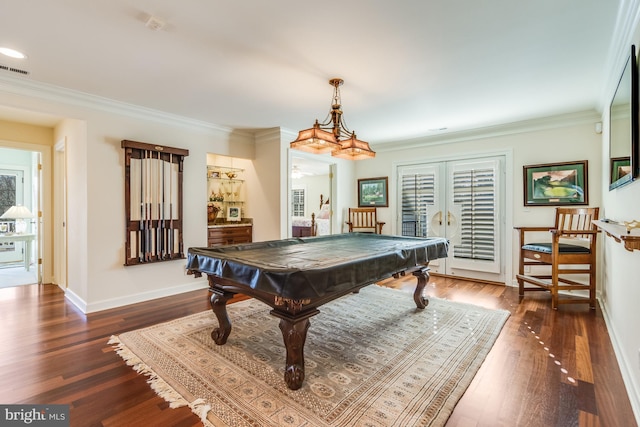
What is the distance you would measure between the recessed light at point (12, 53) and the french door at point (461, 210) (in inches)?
202

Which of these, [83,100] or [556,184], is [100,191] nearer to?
[83,100]

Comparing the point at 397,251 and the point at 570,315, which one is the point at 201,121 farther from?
the point at 570,315

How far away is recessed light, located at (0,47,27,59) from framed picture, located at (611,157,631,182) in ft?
14.9

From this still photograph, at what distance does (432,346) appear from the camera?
248cm

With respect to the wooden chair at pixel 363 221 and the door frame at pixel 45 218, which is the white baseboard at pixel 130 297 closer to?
the door frame at pixel 45 218

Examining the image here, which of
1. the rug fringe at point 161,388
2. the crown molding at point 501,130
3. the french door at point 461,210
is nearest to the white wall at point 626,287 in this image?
the crown molding at point 501,130

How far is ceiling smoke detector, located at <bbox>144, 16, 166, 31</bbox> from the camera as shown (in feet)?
6.41

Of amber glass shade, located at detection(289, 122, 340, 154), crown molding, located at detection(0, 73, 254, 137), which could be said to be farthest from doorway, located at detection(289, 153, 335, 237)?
amber glass shade, located at detection(289, 122, 340, 154)

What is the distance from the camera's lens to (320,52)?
7.86 ft

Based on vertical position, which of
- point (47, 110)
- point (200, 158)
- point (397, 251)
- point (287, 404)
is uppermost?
point (47, 110)

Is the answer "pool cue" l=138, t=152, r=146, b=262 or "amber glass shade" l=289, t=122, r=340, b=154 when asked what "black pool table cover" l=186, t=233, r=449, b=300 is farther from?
"pool cue" l=138, t=152, r=146, b=262

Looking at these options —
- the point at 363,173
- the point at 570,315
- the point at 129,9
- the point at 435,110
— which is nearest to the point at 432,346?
the point at 570,315

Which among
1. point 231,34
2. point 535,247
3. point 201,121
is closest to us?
point 231,34

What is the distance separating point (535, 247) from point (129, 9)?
4.66 meters
